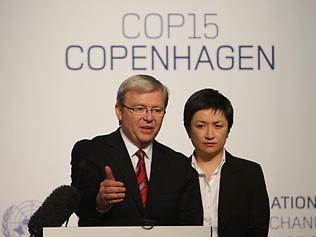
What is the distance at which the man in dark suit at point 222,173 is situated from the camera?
348 centimetres

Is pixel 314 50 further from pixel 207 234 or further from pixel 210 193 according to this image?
pixel 207 234

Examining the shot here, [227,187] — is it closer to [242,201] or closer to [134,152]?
[242,201]

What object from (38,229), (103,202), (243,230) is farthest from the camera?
(243,230)

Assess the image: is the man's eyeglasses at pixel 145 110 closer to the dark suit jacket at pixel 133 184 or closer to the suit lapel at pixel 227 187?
Answer: the dark suit jacket at pixel 133 184

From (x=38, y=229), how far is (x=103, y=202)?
825mm

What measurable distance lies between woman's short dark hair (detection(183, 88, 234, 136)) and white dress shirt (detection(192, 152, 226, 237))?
209mm

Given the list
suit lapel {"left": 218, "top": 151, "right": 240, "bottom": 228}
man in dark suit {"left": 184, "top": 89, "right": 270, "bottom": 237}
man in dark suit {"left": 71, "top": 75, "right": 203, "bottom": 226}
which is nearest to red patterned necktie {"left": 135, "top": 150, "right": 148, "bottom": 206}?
man in dark suit {"left": 71, "top": 75, "right": 203, "bottom": 226}

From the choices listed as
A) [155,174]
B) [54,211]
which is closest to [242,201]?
[155,174]

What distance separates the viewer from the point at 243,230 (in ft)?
11.4

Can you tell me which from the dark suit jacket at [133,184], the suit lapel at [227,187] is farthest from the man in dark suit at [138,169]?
the suit lapel at [227,187]

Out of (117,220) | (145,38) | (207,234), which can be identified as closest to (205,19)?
(145,38)

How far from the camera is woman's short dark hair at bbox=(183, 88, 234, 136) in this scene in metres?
3.52

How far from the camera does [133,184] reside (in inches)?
134

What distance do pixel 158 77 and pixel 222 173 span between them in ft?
2.02
